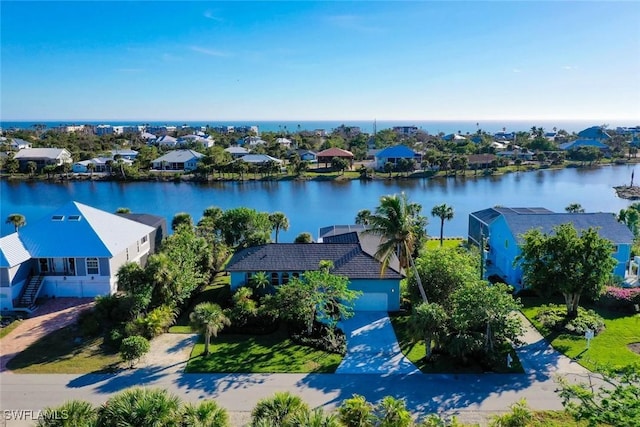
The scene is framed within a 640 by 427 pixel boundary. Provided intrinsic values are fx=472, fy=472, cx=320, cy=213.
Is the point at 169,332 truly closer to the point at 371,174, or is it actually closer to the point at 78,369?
the point at 78,369

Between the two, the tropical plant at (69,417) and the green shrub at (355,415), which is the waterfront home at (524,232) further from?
the tropical plant at (69,417)

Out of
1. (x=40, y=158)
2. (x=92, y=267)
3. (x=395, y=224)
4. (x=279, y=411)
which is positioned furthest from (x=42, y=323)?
(x=40, y=158)

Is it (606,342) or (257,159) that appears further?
(257,159)

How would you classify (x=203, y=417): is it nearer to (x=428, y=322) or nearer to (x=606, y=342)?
(x=428, y=322)

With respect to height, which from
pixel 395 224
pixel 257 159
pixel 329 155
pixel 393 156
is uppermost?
pixel 395 224

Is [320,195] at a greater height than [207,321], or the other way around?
[207,321]
